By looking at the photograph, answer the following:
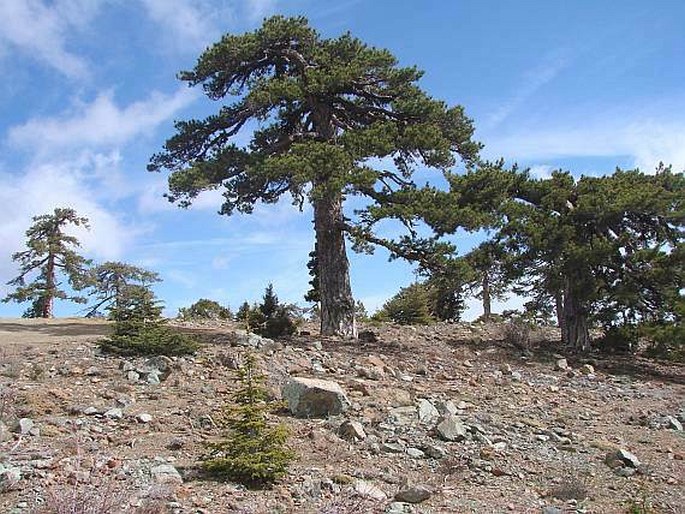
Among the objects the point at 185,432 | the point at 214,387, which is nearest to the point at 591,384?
the point at 214,387

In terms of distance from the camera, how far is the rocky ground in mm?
6516

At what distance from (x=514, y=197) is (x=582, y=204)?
8.35 ft

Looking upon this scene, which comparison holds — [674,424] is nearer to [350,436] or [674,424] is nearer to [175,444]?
[350,436]

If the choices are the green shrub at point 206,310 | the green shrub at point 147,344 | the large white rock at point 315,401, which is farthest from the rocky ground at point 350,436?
the green shrub at point 206,310

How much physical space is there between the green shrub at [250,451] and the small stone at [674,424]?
722 cm

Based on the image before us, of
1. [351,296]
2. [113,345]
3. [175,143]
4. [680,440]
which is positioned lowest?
[680,440]

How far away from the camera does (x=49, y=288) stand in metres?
33.4

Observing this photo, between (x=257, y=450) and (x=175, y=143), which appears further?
(x=175, y=143)

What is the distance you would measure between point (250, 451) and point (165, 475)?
3.06 feet

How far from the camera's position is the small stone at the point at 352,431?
8.61 metres


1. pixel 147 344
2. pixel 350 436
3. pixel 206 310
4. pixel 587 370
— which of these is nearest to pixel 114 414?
pixel 350 436

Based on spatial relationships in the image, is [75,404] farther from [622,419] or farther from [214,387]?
[622,419]

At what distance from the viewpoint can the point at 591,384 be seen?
14781mm

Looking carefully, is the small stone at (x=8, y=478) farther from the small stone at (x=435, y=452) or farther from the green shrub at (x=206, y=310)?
the green shrub at (x=206, y=310)
